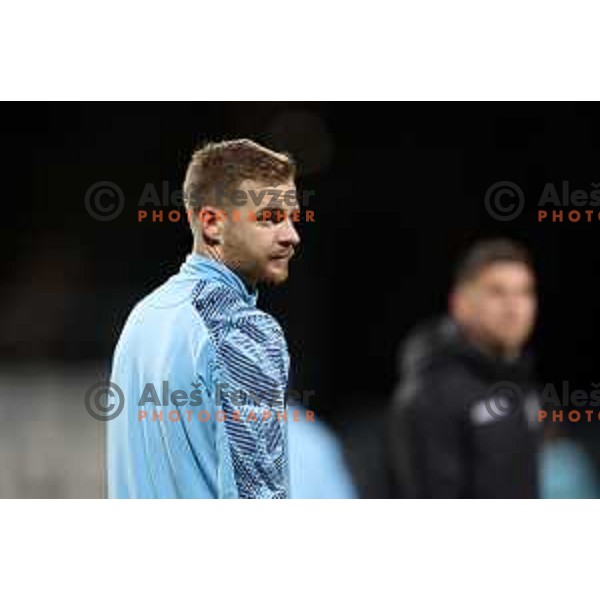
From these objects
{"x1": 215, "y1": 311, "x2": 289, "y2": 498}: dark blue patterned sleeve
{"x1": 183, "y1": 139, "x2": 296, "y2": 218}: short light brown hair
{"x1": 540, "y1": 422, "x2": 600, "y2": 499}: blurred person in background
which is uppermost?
{"x1": 183, "y1": 139, "x2": 296, "y2": 218}: short light brown hair

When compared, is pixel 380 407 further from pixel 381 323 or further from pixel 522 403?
pixel 522 403

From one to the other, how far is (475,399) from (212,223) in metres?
1.86

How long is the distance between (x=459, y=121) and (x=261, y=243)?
334 centimetres

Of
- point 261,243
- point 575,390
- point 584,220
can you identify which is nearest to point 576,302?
point 575,390

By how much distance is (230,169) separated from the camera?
3.74 metres

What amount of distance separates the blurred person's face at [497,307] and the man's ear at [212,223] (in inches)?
77.5

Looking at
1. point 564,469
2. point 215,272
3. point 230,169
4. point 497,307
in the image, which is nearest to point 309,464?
point 215,272

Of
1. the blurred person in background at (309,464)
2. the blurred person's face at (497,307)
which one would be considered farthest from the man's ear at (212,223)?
the blurred person's face at (497,307)

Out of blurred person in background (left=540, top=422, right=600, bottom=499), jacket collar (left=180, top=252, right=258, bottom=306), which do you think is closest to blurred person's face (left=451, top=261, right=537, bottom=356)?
blurred person in background (left=540, top=422, right=600, bottom=499)

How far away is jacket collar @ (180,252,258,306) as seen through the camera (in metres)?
3.70

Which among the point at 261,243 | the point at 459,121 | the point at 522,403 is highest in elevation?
the point at 459,121

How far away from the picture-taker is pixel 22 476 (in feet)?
19.0

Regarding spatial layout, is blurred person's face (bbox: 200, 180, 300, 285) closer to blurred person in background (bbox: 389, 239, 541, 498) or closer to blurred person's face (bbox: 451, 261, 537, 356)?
blurred person in background (bbox: 389, 239, 541, 498)

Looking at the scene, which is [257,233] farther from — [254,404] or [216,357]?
[254,404]
